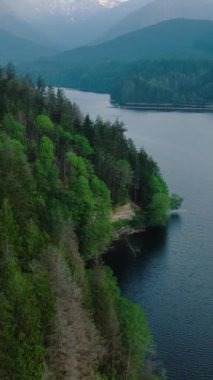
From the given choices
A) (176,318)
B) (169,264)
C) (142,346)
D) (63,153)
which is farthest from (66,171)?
(142,346)

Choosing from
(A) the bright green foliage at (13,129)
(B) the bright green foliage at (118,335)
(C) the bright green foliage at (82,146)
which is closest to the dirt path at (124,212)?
(C) the bright green foliage at (82,146)

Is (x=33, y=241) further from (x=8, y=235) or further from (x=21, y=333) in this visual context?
(x=21, y=333)

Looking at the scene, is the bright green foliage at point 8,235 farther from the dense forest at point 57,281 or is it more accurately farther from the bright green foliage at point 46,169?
the bright green foliage at point 46,169

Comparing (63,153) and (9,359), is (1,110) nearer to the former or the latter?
(63,153)

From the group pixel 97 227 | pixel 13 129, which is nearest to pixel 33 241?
pixel 97 227

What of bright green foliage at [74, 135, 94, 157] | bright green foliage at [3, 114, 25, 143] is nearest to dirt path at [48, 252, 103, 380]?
bright green foliage at [3, 114, 25, 143]

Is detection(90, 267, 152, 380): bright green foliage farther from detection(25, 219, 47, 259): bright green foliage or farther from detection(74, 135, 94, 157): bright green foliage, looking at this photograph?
detection(74, 135, 94, 157): bright green foliage
